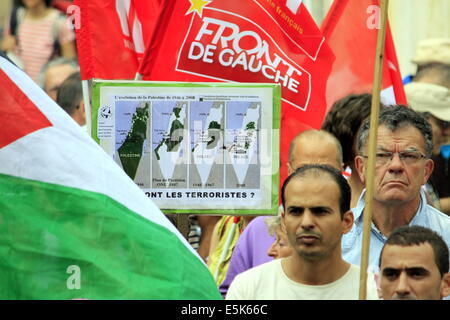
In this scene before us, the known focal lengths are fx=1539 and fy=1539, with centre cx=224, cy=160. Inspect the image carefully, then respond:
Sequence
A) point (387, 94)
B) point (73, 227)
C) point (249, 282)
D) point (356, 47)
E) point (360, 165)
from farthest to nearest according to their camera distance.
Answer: point (356, 47)
point (387, 94)
point (360, 165)
point (249, 282)
point (73, 227)

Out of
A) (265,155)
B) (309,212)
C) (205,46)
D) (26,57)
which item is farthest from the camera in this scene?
(26,57)

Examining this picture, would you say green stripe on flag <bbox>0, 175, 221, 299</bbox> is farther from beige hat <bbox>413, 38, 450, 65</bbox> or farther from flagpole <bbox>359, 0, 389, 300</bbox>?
beige hat <bbox>413, 38, 450, 65</bbox>

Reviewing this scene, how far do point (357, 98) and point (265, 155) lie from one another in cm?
117

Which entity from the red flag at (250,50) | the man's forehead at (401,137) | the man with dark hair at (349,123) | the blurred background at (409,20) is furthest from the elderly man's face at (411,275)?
the blurred background at (409,20)

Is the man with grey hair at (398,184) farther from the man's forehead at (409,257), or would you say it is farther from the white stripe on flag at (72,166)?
the white stripe on flag at (72,166)

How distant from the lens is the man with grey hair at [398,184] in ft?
24.6

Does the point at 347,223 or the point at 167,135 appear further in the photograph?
the point at 167,135

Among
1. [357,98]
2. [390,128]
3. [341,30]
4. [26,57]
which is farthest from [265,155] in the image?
[26,57]

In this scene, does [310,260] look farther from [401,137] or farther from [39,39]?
[39,39]

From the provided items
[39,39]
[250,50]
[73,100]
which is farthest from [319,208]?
[39,39]

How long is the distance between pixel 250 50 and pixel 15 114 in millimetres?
2191

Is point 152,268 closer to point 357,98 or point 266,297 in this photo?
point 266,297

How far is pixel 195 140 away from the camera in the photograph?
7.47 meters

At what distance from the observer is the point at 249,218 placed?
8680 millimetres
